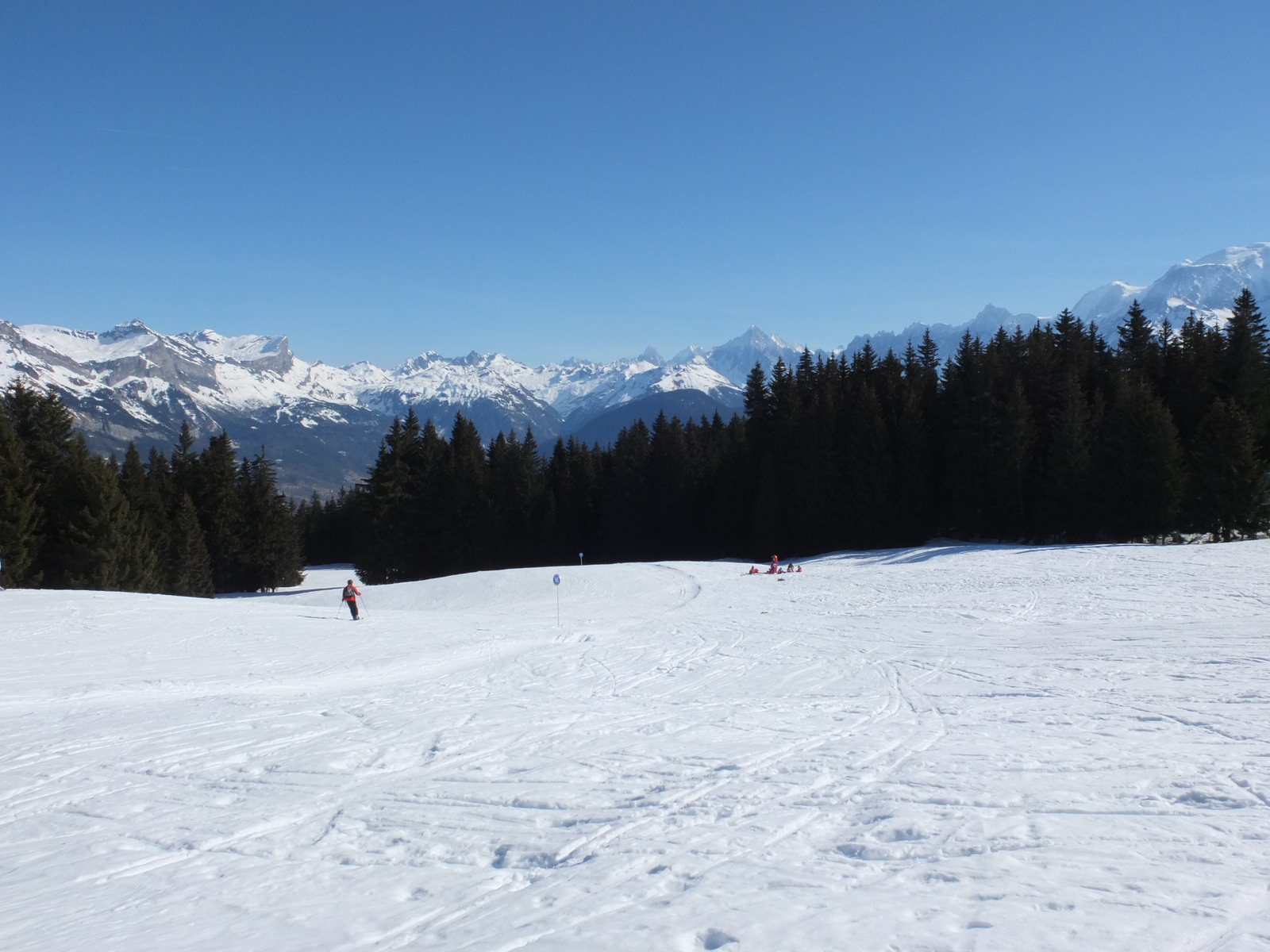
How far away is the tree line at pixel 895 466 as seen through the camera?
39.3 meters

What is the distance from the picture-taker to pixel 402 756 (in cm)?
902

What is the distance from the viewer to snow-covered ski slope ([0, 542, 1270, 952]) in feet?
15.9

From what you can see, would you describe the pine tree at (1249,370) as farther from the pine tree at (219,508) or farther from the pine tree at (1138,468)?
the pine tree at (219,508)

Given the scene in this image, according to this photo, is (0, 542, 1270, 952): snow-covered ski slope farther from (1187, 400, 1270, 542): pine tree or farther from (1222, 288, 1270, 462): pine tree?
(1222, 288, 1270, 462): pine tree

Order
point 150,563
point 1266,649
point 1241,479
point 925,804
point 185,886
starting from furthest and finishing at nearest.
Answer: point 150,563 < point 1241,479 < point 1266,649 < point 925,804 < point 185,886

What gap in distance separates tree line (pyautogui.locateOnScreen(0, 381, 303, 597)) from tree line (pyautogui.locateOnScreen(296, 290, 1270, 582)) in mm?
9241

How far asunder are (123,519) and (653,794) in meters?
43.1

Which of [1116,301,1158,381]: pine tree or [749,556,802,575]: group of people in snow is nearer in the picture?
[749,556,802,575]: group of people in snow

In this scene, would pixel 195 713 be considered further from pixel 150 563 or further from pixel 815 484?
pixel 815 484

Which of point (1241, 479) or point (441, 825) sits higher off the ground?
point (1241, 479)

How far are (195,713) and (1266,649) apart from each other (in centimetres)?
1920

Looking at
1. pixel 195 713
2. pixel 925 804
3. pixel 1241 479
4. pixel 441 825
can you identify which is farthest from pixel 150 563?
pixel 1241 479

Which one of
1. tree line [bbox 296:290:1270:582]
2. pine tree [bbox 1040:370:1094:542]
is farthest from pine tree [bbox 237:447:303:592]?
pine tree [bbox 1040:370:1094:542]

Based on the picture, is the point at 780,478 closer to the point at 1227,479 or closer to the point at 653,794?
the point at 1227,479
